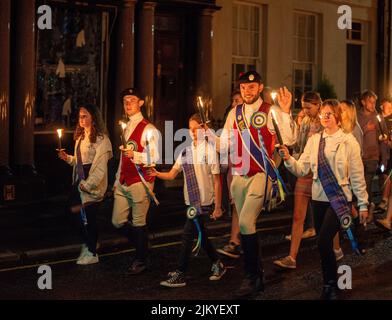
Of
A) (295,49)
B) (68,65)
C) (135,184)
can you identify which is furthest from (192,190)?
→ (295,49)

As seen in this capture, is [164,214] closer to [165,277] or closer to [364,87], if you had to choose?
[165,277]

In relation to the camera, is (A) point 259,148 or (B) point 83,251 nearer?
(A) point 259,148

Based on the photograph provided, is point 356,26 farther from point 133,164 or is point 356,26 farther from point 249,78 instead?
point 249,78

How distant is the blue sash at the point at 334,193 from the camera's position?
6730mm

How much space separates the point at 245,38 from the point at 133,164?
9280 millimetres

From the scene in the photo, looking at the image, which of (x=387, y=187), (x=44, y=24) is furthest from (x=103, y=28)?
(x=387, y=187)

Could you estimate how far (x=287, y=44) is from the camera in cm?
1723

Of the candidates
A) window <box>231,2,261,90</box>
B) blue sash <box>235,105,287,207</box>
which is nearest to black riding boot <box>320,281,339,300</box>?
blue sash <box>235,105,287,207</box>

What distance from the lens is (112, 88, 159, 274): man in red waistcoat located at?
7812mm

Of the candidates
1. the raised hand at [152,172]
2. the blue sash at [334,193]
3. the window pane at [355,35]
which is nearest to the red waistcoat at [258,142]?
the blue sash at [334,193]

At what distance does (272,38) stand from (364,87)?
421cm

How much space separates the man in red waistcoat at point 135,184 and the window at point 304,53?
10195mm

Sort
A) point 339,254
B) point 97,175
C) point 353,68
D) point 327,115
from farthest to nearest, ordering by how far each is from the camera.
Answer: point 353,68, point 339,254, point 97,175, point 327,115

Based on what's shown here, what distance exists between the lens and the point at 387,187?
38.2 feet
